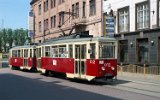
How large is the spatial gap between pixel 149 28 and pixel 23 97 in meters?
17.6

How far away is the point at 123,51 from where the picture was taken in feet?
115

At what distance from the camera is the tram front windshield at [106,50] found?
21.5 m

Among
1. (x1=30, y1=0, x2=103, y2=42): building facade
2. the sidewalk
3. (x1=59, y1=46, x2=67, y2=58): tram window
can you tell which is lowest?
the sidewalk

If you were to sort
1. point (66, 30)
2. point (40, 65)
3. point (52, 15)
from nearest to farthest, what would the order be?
point (40, 65) → point (66, 30) → point (52, 15)

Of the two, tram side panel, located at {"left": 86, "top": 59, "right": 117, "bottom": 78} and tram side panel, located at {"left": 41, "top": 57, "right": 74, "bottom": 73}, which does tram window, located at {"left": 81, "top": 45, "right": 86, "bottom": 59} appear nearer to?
tram side panel, located at {"left": 86, "top": 59, "right": 117, "bottom": 78}

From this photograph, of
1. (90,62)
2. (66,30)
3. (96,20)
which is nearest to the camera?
(90,62)

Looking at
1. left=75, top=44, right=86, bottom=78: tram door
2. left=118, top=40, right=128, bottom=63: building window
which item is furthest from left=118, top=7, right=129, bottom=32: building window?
left=75, top=44, right=86, bottom=78: tram door

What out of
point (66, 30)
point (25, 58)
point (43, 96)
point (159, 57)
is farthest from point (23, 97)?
point (66, 30)

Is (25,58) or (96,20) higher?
(96,20)

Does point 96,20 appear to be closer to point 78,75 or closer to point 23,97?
point 78,75

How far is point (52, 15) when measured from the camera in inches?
2271

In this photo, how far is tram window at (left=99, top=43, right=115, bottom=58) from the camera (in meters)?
21.5

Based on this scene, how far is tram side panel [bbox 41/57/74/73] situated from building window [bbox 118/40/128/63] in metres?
8.68

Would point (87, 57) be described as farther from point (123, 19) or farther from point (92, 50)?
point (123, 19)
